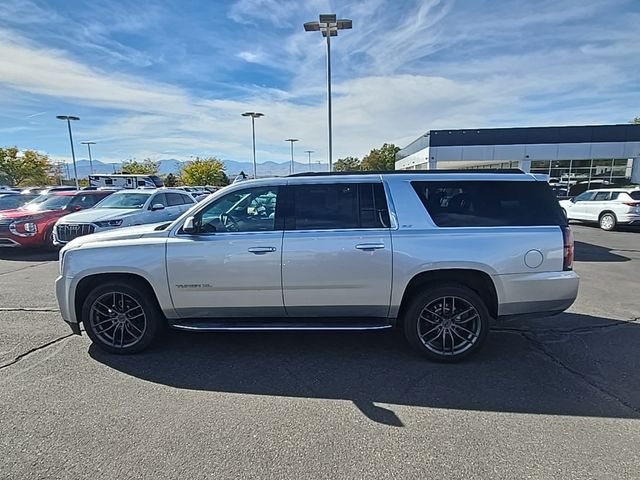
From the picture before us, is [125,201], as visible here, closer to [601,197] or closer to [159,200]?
[159,200]

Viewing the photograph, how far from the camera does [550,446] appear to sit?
101 inches

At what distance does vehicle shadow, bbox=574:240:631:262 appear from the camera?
897 centimetres

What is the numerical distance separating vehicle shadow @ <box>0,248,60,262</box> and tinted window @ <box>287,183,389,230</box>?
8867 mm

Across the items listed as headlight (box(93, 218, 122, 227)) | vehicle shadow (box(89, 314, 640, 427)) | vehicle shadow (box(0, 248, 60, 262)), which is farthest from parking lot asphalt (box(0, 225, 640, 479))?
vehicle shadow (box(0, 248, 60, 262))

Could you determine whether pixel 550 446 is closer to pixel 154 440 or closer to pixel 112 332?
pixel 154 440

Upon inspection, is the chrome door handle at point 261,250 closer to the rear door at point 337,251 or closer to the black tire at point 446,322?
the rear door at point 337,251

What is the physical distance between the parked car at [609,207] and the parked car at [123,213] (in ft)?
42.8

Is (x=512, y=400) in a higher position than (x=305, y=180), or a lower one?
lower

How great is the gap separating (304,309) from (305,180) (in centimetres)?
136

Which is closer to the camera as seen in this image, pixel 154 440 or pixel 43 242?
pixel 154 440

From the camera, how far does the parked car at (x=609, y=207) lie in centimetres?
1353

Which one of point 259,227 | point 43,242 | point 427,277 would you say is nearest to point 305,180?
point 259,227

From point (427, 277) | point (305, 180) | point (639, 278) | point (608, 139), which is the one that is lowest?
point (639, 278)

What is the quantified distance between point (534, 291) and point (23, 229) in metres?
12.2
